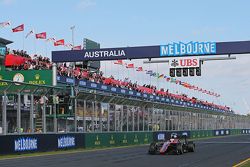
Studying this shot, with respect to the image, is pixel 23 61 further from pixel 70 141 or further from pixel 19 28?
pixel 70 141

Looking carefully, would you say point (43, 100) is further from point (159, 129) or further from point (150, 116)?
point (159, 129)

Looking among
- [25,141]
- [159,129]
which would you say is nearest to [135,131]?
[159,129]

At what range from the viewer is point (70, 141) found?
91.3ft

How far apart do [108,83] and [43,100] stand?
27725mm

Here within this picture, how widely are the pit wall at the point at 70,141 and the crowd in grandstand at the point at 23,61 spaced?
8.64 meters

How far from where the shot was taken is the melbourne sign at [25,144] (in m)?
22.7

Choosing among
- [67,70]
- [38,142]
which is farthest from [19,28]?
[38,142]

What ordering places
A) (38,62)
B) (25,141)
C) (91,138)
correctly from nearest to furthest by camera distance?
(25,141), (91,138), (38,62)

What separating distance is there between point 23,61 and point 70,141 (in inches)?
426

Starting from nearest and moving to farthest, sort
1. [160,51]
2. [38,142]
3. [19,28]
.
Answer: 1. [38,142]
2. [160,51]
3. [19,28]

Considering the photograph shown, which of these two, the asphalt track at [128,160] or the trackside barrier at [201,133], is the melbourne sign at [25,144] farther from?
the trackside barrier at [201,133]

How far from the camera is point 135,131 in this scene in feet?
122

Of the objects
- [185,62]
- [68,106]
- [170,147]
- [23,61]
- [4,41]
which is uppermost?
[4,41]

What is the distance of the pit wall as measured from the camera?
22.4 metres
